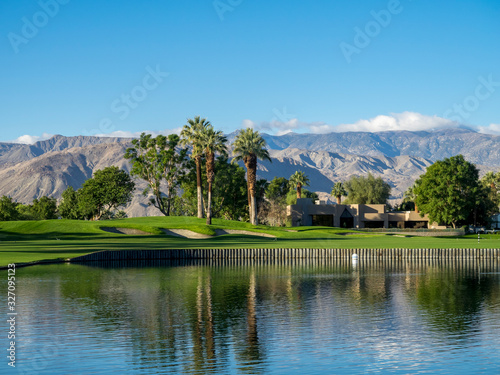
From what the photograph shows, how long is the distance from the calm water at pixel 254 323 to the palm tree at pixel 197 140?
5745 cm

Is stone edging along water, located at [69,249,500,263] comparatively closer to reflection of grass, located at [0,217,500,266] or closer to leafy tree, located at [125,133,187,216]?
reflection of grass, located at [0,217,500,266]

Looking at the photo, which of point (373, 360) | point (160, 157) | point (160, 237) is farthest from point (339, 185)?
point (373, 360)

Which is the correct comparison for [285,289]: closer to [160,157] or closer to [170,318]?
[170,318]

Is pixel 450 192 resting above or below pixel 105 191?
below

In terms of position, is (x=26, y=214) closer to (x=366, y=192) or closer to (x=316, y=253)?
(x=366, y=192)

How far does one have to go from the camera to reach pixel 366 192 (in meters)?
164

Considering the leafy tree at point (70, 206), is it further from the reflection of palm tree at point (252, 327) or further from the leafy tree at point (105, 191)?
the reflection of palm tree at point (252, 327)

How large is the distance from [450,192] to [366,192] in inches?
2120

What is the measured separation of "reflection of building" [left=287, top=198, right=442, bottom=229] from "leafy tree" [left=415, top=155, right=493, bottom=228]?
1780 centimetres

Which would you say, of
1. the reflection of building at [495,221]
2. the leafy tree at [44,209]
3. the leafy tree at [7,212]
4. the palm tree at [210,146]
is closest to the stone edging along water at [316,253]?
the palm tree at [210,146]

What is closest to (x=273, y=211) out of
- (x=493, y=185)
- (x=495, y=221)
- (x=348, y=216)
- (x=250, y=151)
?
(x=348, y=216)

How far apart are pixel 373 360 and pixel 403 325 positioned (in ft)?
19.3

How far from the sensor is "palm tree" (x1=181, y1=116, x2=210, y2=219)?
3888 inches

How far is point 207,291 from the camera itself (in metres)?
33.2
